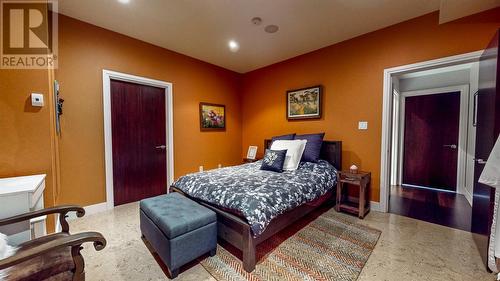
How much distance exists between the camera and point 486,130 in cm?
190

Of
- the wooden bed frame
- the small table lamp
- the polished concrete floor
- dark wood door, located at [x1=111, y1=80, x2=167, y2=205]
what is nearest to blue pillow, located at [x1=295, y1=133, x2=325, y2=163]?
the wooden bed frame

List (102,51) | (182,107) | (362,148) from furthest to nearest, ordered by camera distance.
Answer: (182,107) → (362,148) → (102,51)

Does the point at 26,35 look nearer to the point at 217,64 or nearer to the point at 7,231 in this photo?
the point at 7,231

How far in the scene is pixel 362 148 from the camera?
3006mm

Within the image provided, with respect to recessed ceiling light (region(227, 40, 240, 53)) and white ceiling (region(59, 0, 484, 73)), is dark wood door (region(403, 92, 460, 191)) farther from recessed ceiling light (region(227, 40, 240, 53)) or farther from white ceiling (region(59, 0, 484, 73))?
recessed ceiling light (region(227, 40, 240, 53))

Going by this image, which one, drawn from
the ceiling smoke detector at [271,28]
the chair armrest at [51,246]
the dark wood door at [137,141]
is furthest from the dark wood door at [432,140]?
the chair armrest at [51,246]

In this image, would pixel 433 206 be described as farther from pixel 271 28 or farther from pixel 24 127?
pixel 24 127

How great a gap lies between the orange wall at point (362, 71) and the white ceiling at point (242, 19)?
188 millimetres

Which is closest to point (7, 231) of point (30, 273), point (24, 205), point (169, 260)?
point (24, 205)

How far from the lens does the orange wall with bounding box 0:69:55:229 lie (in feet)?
5.52

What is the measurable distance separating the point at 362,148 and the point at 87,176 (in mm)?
3973

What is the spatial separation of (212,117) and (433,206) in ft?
13.4

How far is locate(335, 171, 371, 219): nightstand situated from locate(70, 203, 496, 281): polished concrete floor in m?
0.22

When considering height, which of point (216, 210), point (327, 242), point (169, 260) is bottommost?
point (327, 242)
